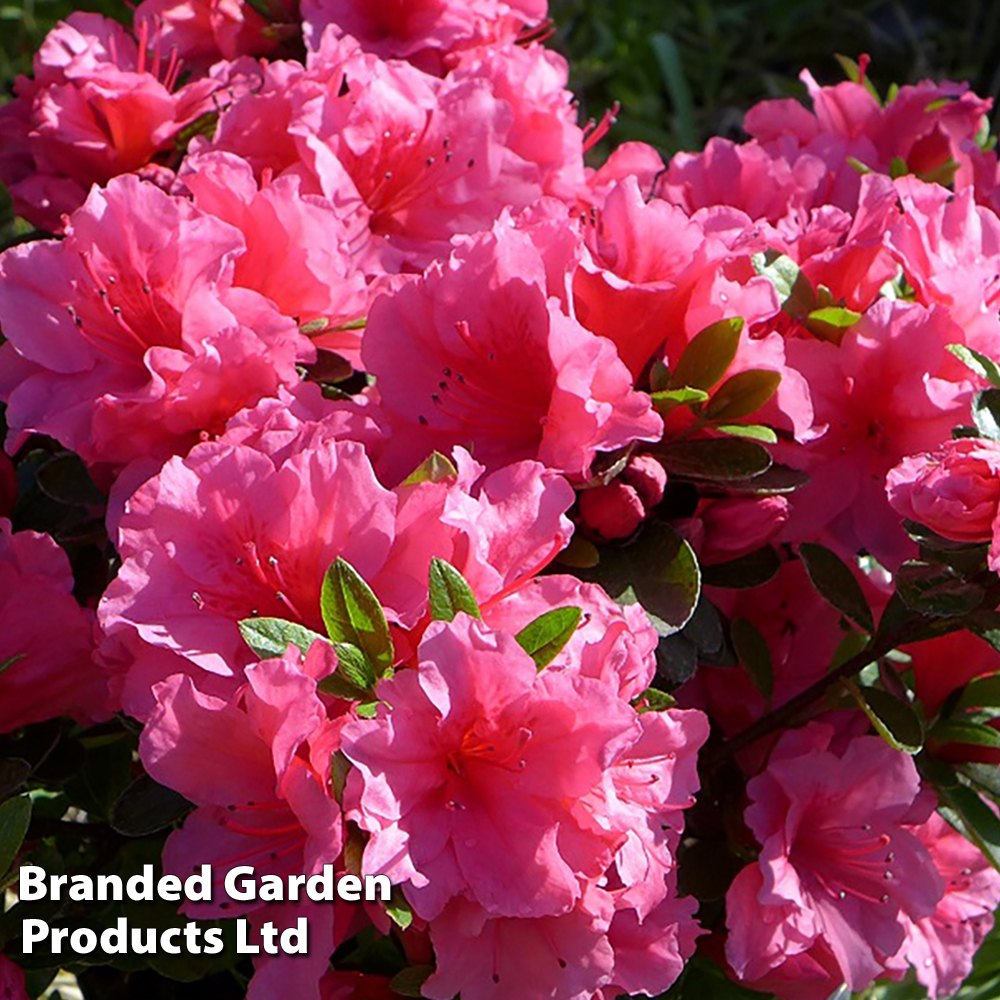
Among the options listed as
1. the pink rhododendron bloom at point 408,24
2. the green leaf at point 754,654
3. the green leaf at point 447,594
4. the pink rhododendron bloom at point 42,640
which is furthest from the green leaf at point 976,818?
the pink rhododendron bloom at point 408,24

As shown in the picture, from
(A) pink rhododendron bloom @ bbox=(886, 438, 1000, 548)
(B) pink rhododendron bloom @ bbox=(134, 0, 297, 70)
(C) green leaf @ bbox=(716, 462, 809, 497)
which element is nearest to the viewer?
(A) pink rhododendron bloom @ bbox=(886, 438, 1000, 548)

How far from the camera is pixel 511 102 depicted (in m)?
1.25

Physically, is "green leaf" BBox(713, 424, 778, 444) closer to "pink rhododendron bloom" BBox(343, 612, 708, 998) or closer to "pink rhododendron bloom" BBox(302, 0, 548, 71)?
"pink rhododendron bloom" BBox(343, 612, 708, 998)

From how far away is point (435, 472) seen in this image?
2.96 feet

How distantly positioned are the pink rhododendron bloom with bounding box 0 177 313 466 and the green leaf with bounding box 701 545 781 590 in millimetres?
311

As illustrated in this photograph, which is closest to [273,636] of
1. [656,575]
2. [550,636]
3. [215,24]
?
[550,636]

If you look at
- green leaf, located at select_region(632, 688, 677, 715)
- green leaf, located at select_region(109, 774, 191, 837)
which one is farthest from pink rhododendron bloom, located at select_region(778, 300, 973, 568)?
green leaf, located at select_region(109, 774, 191, 837)

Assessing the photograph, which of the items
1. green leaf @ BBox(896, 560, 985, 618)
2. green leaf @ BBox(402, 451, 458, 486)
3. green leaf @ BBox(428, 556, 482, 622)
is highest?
green leaf @ BBox(428, 556, 482, 622)

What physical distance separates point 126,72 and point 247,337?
0.42 m

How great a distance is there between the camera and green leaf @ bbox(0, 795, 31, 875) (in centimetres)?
94

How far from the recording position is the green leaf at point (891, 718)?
1.00 metres

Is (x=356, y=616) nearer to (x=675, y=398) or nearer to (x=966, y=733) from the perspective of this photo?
(x=675, y=398)

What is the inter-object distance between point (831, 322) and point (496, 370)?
0.81 ft

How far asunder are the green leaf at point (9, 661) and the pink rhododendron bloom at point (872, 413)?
20.1 inches
